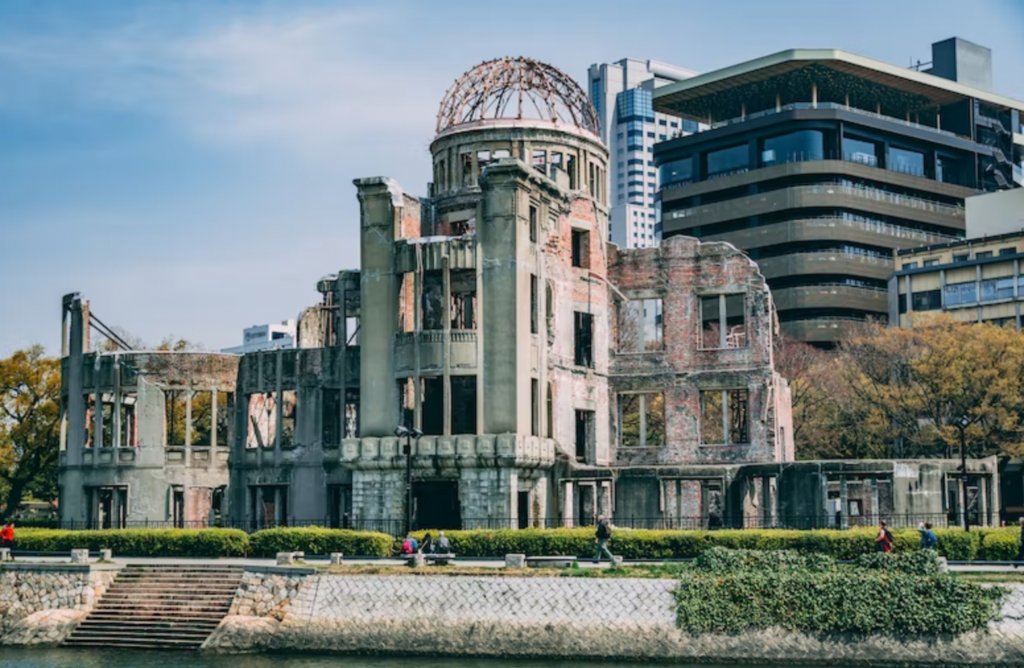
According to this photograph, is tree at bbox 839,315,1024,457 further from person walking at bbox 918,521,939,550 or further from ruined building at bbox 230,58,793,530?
person walking at bbox 918,521,939,550

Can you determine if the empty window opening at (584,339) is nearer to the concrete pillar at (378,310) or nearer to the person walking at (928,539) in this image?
the concrete pillar at (378,310)

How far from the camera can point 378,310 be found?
52.6m

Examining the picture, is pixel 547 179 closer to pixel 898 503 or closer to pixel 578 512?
pixel 578 512

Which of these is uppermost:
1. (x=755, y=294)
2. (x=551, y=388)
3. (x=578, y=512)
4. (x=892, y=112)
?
(x=892, y=112)

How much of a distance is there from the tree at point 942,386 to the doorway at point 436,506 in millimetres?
26777

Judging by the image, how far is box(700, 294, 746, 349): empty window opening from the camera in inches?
2328

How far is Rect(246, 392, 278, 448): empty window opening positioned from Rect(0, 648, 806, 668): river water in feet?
68.4

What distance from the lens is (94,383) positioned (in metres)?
59.6

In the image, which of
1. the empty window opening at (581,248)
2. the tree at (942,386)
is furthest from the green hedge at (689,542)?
the tree at (942,386)

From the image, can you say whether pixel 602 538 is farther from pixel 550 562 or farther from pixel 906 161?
pixel 906 161

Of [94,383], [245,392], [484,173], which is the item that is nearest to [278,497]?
[245,392]

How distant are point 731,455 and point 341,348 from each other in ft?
54.7

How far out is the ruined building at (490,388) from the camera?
50.8m

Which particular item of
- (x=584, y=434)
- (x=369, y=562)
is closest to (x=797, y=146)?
(x=584, y=434)
